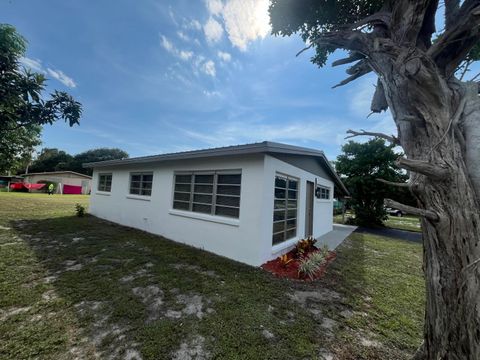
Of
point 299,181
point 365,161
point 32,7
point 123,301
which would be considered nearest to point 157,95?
point 32,7

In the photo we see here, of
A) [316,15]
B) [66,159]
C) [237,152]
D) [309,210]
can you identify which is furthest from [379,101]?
[66,159]

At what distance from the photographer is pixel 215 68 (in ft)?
28.6

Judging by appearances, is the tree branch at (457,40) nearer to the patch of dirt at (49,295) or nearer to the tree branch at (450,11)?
the tree branch at (450,11)

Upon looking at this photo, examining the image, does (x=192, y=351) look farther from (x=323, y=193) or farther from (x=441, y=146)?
(x=323, y=193)

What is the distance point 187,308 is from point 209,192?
3467 millimetres

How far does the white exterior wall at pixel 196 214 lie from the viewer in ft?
17.1

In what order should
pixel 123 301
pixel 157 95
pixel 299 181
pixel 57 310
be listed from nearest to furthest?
pixel 57 310
pixel 123 301
pixel 299 181
pixel 157 95

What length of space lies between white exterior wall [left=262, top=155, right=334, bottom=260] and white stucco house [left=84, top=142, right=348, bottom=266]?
1.0 inches

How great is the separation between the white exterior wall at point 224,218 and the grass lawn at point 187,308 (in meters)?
0.56

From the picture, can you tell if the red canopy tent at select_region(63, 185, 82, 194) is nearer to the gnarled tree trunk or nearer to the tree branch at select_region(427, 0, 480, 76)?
A: the gnarled tree trunk

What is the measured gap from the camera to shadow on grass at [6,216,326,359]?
2.50 meters

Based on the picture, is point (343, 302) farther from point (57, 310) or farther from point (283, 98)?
point (283, 98)

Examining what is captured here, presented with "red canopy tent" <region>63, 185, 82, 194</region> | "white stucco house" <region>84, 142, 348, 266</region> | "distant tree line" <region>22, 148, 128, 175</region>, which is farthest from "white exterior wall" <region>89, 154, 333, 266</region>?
"distant tree line" <region>22, 148, 128, 175</region>

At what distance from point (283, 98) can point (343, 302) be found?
24.9 ft
